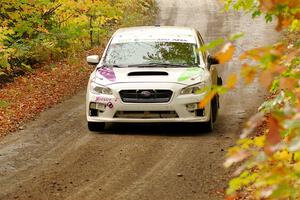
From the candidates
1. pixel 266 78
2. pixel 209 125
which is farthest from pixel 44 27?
pixel 266 78

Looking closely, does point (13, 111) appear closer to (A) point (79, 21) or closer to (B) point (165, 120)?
(B) point (165, 120)

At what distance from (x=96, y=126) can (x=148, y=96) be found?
1.22 metres

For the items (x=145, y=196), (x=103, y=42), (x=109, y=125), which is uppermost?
(x=145, y=196)

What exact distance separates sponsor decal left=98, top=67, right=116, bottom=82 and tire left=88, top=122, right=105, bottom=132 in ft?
2.82

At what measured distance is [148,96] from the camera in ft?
32.8

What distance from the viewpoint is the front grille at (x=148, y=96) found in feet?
32.8

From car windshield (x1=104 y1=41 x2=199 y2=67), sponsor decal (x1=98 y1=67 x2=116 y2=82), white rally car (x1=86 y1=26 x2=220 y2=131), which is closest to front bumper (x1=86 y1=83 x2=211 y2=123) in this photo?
white rally car (x1=86 y1=26 x2=220 y2=131)

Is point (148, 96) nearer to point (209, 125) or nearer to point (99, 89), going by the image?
point (99, 89)

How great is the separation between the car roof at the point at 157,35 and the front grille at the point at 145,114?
1.77 metres

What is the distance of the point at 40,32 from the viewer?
18.1m

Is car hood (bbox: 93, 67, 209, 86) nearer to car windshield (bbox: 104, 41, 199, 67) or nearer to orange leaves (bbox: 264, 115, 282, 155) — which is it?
car windshield (bbox: 104, 41, 199, 67)

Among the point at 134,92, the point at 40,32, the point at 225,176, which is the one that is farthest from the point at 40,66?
the point at 225,176

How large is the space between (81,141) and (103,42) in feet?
47.5

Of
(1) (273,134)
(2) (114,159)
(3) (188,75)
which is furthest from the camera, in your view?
(2) (114,159)
